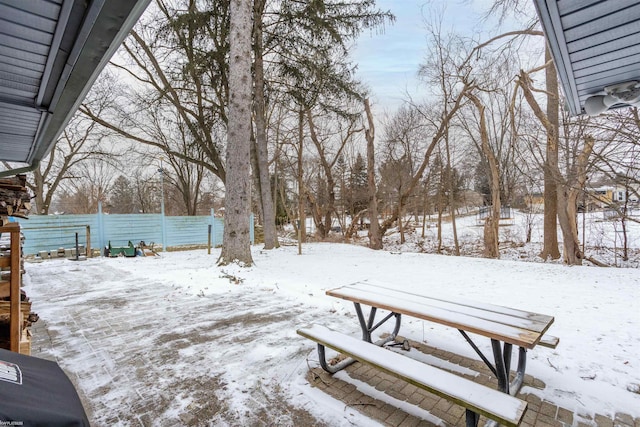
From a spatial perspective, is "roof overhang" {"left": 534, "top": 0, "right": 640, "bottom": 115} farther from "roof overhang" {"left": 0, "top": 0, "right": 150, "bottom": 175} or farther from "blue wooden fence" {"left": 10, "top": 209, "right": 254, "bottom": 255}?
"blue wooden fence" {"left": 10, "top": 209, "right": 254, "bottom": 255}

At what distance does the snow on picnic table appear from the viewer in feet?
7.09

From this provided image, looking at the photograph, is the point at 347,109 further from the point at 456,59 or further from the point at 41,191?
the point at 41,191

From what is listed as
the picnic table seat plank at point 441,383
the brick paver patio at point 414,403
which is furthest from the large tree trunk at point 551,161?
the picnic table seat plank at point 441,383

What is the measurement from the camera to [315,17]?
356 inches

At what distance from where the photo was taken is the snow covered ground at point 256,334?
2.10m

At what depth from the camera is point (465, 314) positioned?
2270 millimetres

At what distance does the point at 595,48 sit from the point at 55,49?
335 cm

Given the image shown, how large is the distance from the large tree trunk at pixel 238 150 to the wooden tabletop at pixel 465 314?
3.97m

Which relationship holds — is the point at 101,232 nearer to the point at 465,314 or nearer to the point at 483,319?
the point at 465,314

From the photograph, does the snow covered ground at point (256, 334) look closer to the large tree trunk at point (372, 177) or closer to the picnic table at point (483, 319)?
the picnic table at point (483, 319)

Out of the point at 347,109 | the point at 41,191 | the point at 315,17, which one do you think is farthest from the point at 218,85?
the point at 41,191

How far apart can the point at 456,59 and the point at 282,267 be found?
1048 centimetres

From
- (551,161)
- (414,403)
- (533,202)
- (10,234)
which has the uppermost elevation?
(551,161)

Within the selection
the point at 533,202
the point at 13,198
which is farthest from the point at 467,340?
the point at 533,202
